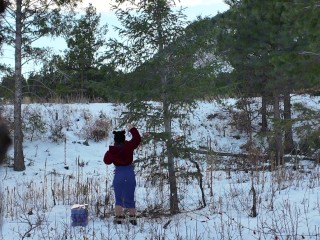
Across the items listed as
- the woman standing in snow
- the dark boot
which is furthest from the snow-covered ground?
the woman standing in snow

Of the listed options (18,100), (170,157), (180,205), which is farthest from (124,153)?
(18,100)

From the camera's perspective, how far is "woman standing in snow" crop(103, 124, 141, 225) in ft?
25.6

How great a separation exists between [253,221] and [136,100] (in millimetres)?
2812

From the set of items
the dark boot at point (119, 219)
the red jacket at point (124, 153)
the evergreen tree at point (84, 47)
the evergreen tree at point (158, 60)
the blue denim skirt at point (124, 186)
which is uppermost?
the evergreen tree at point (84, 47)

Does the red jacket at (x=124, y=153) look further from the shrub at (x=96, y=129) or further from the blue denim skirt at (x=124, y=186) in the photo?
the shrub at (x=96, y=129)

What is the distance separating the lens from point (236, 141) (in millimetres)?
Result: 20391

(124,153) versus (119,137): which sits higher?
(119,137)

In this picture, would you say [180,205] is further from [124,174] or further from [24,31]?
[24,31]

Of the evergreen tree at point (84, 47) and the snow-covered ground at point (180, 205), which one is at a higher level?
the evergreen tree at point (84, 47)

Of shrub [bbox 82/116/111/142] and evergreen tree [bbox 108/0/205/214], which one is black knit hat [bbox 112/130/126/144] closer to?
evergreen tree [bbox 108/0/205/214]

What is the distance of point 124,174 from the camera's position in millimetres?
7895

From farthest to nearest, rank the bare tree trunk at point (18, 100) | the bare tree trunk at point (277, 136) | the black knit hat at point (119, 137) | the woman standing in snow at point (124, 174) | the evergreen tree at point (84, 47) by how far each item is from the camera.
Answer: the evergreen tree at point (84, 47) → the bare tree trunk at point (18, 100) → the bare tree trunk at point (277, 136) → the black knit hat at point (119, 137) → the woman standing in snow at point (124, 174)

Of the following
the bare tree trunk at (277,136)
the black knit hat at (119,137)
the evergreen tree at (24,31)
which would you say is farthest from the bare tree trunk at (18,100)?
the bare tree trunk at (277,136)

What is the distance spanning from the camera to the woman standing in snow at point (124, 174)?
25.6 ft
